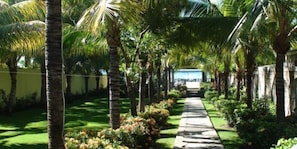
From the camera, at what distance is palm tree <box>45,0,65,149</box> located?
6199 millimetres

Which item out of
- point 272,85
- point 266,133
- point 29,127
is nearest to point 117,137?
point 266,133

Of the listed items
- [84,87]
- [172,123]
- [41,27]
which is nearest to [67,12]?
[41,27]

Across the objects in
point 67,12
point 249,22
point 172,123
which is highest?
point 67,12

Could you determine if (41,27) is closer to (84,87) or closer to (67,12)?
(67,12)

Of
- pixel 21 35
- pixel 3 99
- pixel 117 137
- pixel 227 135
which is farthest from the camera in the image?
pixel 3 99

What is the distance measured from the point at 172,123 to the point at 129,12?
10842 millimetres

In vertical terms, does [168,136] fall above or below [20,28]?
below

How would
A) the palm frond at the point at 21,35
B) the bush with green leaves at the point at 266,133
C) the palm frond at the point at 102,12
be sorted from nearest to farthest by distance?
the palm frond at the point at 102,12
the bush with green leaves at the point at 266,133
the palm frond at the point at 21,35

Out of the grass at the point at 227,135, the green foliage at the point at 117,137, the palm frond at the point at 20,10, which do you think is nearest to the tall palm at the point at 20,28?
the palm frond at the point at 20,10

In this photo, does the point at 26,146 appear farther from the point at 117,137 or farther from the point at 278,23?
the point at 278,23

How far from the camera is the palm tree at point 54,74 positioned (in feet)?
20.3

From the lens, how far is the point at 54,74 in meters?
6.21

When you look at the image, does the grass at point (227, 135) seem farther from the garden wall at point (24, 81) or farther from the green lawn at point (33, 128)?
the garden wall at point (24, 81)

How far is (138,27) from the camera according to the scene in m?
15.4
